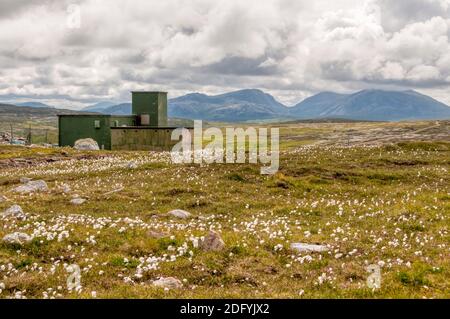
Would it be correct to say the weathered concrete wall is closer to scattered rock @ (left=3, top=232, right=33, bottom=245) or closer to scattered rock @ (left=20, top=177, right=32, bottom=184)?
scattered rock @ (left=20, top=177, right=32, bottom=184)

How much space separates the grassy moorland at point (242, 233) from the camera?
41.1ft

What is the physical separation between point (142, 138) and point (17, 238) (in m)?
59.1

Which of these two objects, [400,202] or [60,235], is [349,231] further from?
[60,235]

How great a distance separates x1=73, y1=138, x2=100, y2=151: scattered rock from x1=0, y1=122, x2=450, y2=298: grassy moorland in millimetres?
40757

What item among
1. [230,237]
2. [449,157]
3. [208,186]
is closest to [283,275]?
[230,237]

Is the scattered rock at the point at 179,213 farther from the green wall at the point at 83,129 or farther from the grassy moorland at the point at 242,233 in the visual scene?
the green wall at the point at 83,129

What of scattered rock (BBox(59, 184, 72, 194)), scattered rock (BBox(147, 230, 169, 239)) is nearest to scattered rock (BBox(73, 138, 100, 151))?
scattered rock (BBox(59, 184, 72, 194))

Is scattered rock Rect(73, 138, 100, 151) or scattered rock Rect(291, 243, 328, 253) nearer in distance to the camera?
scattered rock Rect(291, 243, 328, 253)

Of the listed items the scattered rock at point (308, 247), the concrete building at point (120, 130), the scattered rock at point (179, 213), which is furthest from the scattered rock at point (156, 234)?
the concrete building at point (120, 130)

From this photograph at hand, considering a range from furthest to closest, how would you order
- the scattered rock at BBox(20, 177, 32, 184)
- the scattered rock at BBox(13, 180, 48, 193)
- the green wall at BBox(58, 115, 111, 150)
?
the green wall at BBox(58, 115, 111, 150) → the scattered rock at BBox(20, 177, 32, 184) → the scattered rock at BBox(13, 180, 48, 193)

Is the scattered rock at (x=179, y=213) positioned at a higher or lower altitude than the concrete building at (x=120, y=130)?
lower

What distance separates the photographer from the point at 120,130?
7612 cm

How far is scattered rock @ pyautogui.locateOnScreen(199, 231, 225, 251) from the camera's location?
50.8ft

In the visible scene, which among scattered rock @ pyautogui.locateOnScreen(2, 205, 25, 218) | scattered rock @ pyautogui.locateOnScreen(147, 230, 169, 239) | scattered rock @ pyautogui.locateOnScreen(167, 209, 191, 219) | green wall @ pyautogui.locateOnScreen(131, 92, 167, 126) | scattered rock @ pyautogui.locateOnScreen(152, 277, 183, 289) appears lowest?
scattered rock @ pyautogui.locateOnScreen(152, 277, 183, 289)
